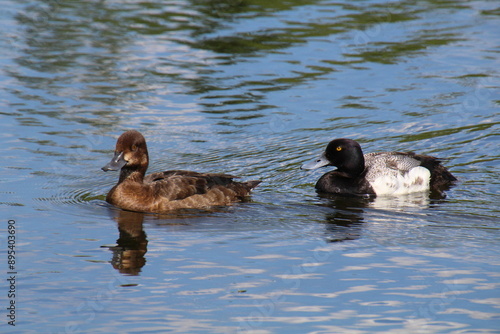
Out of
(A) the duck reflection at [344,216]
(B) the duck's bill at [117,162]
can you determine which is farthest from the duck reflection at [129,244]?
(A) the duck reflection at [344,216]

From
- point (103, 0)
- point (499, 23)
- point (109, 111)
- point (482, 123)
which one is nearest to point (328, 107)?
point (482, 123)

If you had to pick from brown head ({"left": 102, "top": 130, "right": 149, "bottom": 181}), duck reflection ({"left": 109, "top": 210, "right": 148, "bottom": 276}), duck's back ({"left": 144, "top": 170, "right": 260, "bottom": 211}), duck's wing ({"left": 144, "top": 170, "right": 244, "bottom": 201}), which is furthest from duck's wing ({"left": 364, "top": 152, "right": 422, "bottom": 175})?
duck reflection ({"left": 109, "top": 210, "right": 148, "bottom": 276})

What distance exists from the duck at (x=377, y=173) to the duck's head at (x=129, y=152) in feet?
8.76

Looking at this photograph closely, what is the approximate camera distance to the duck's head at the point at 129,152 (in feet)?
39.7

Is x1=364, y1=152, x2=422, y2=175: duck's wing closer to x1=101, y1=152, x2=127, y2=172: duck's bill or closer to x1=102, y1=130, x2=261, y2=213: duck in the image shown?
x1=102, y1=130, x2=261, y2=213: duck

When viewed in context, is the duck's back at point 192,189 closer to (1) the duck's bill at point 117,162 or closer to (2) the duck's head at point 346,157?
(1) the duck's bill at point 117,162

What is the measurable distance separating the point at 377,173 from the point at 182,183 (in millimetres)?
3186

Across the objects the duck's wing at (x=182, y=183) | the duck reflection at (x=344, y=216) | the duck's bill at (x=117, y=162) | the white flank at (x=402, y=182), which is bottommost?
the duck reflection at (x=344, y=216)

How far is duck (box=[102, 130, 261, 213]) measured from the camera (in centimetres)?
1202

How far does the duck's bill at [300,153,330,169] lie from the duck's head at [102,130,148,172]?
2.68 metres

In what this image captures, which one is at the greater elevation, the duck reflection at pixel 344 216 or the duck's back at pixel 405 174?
the duck's back at pixel 405 174

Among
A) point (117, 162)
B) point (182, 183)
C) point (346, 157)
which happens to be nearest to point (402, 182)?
point (346, 157)

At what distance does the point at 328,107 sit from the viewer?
17.0m

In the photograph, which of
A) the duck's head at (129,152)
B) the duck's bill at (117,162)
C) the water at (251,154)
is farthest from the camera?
the duck's head at (129,152)
